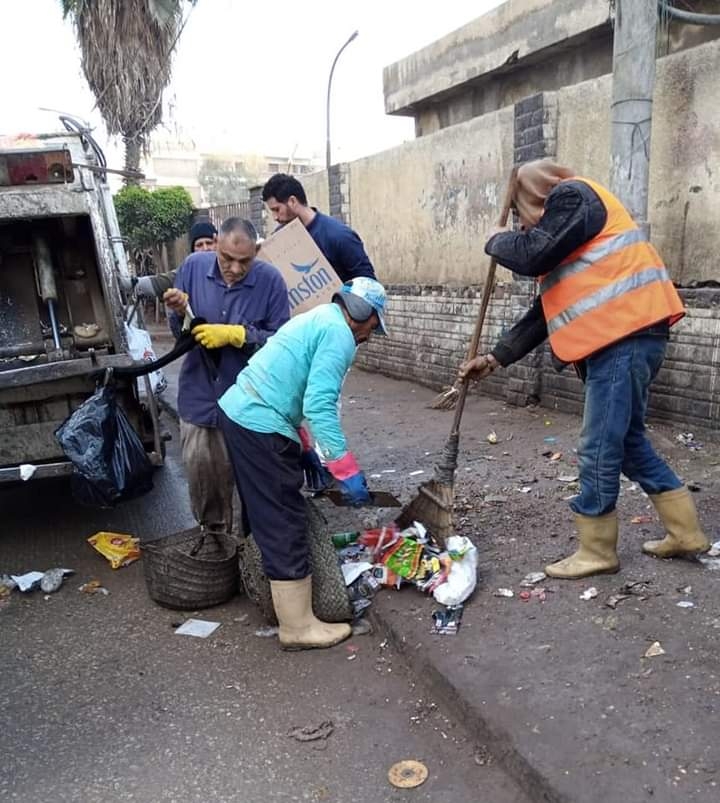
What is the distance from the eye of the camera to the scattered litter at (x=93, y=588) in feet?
11.9

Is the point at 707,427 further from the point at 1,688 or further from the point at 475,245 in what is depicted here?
the point at 1,688

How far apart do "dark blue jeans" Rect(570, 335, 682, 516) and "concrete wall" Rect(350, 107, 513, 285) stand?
3778 millimetres

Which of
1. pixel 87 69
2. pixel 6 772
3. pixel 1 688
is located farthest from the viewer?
pixel 87 69

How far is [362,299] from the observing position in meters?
2.76

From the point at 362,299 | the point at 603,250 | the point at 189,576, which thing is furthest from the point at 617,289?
the point at 189,576

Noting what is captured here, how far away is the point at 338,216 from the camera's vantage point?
9445mm

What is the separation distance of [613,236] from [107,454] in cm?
253

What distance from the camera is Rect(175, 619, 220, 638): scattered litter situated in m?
3.16

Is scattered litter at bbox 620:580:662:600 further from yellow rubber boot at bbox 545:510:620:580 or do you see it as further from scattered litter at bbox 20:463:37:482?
scattered litter at bbox 20:463:37:482

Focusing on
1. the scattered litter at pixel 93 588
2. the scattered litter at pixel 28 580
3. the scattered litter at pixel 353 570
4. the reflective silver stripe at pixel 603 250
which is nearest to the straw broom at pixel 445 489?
the scattered litter at pixel 353 570

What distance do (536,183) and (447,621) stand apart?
1.74m

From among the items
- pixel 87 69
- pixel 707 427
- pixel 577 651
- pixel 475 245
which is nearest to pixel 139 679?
pixel 577 651

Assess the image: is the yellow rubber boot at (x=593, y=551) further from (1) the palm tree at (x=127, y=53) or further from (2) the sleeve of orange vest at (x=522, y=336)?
(1) the palm tree at (x=127, y=53)

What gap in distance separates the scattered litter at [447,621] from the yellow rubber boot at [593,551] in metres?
0.47
